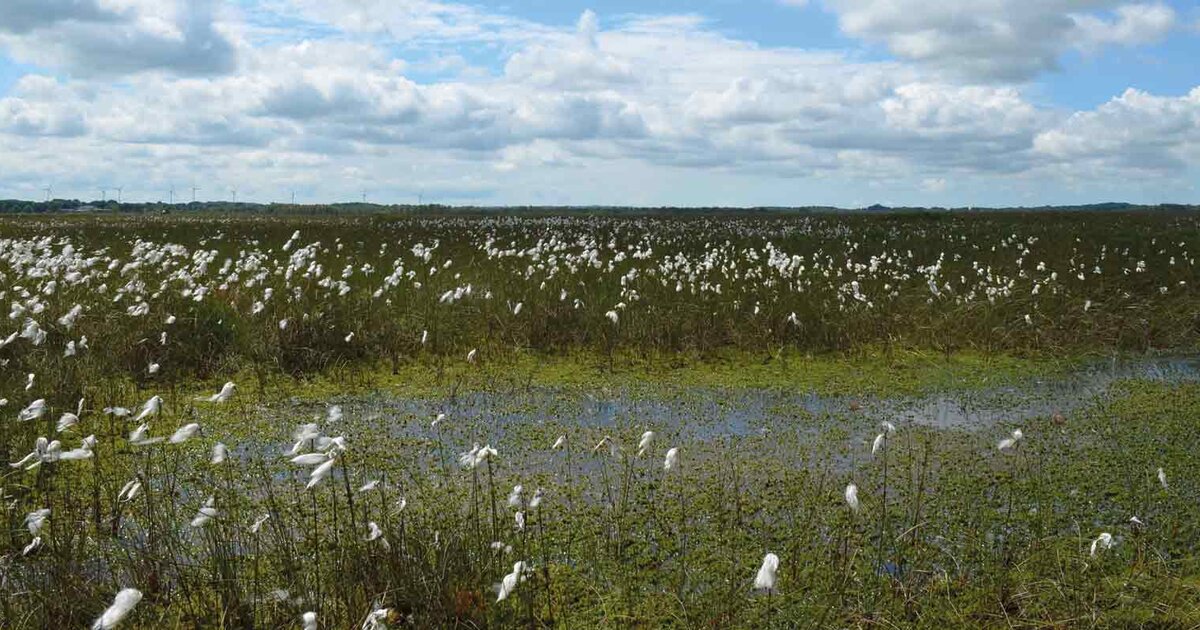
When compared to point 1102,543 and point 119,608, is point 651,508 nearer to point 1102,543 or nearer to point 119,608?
point 1102,543

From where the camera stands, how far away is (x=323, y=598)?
344 cm

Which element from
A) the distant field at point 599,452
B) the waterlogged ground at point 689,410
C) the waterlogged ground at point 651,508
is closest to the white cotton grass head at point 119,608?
the distant field at point 599,452

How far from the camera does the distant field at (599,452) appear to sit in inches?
147

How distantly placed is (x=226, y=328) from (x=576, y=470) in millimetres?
5220

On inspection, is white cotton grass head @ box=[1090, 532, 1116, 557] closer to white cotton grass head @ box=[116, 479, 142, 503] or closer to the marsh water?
the marsh water

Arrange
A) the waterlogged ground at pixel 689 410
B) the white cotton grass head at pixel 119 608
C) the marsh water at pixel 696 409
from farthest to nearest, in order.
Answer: the marsh water at pixel 696 409 < the waterlogged ground at pixel 689 410 < the white cotton grass head at pixel 119 608

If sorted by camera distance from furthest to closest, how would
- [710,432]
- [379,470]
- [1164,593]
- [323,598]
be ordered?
[710,432], [379,470], [1164,593], [323,598]

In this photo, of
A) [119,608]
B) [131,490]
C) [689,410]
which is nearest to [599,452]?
[689,410]

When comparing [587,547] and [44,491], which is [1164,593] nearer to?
[587,547]

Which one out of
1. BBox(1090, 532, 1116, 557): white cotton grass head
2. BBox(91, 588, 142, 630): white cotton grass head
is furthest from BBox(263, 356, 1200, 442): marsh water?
BBox(91, 588, 142, 630): white cotton grass head

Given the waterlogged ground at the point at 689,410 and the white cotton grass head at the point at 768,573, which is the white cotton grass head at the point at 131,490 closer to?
the waterlogged ground at the point at 689,410

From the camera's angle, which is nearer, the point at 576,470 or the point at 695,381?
the point at 576,470

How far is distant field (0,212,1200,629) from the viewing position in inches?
147

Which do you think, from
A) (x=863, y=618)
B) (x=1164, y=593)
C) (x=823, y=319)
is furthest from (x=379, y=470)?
(x=823, y=319)
